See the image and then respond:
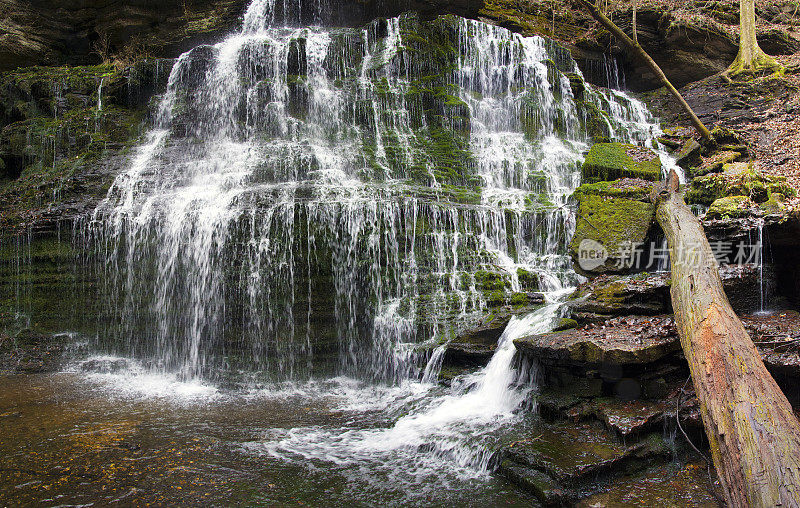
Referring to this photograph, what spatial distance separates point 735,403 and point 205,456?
4683 mm

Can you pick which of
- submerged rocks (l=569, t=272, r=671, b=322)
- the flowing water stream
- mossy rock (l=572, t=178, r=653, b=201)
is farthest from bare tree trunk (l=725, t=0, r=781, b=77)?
submerged rocks (l=569, t=272, r=671, b=322)

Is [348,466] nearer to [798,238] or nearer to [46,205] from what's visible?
[798,238]

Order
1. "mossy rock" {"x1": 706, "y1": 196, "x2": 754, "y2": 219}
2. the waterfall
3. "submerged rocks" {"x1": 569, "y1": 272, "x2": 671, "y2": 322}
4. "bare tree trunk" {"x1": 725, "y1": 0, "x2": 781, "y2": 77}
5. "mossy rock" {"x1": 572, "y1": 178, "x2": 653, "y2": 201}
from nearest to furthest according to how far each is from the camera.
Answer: "submerged rocks" {"x1": 569, "y1": 272, "x2": 671, "y2": 322}
"mossy rock" {"x1": 706, "y1": 196, "x2": 754, "y2": 219}
"mossy rock" {"x1": 572, "y1": 178, "x2": 653, "y2": 201}
the waterfall
"bare tree trunk" {"x1": 725, "y1": 0, "x2": 781, "y2": 77}

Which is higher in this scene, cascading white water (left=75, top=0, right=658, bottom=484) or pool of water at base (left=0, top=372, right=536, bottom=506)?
cascading white water (left=75, top=0, right=658, bottom=484)

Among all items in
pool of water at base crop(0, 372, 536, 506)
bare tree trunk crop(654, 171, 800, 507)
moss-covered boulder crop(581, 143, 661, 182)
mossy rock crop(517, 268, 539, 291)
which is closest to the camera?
bare tree trunk crop(654, 171, 800, 507)

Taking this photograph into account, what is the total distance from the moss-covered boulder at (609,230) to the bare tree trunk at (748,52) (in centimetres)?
1158

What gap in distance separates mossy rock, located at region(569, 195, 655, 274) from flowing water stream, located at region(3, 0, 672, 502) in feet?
4.07

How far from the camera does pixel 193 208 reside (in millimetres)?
9641

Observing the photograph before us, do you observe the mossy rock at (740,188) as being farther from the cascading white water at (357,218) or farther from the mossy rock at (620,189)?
the cascading white water at (357,218)

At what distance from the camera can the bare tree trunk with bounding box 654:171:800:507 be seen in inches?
105

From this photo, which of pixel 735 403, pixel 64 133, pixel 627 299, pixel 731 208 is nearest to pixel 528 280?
pixel 627 299

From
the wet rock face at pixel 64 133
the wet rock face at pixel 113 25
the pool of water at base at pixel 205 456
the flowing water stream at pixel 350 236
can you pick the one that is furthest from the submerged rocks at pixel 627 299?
the wet rock face at pixel 113 25

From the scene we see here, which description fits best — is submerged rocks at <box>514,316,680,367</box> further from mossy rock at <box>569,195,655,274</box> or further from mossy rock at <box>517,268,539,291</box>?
mossy rock at <box>517,268,539,291</box>

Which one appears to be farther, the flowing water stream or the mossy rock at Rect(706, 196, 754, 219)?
the mossy rock at Rect(706, 196, 754, 219)
